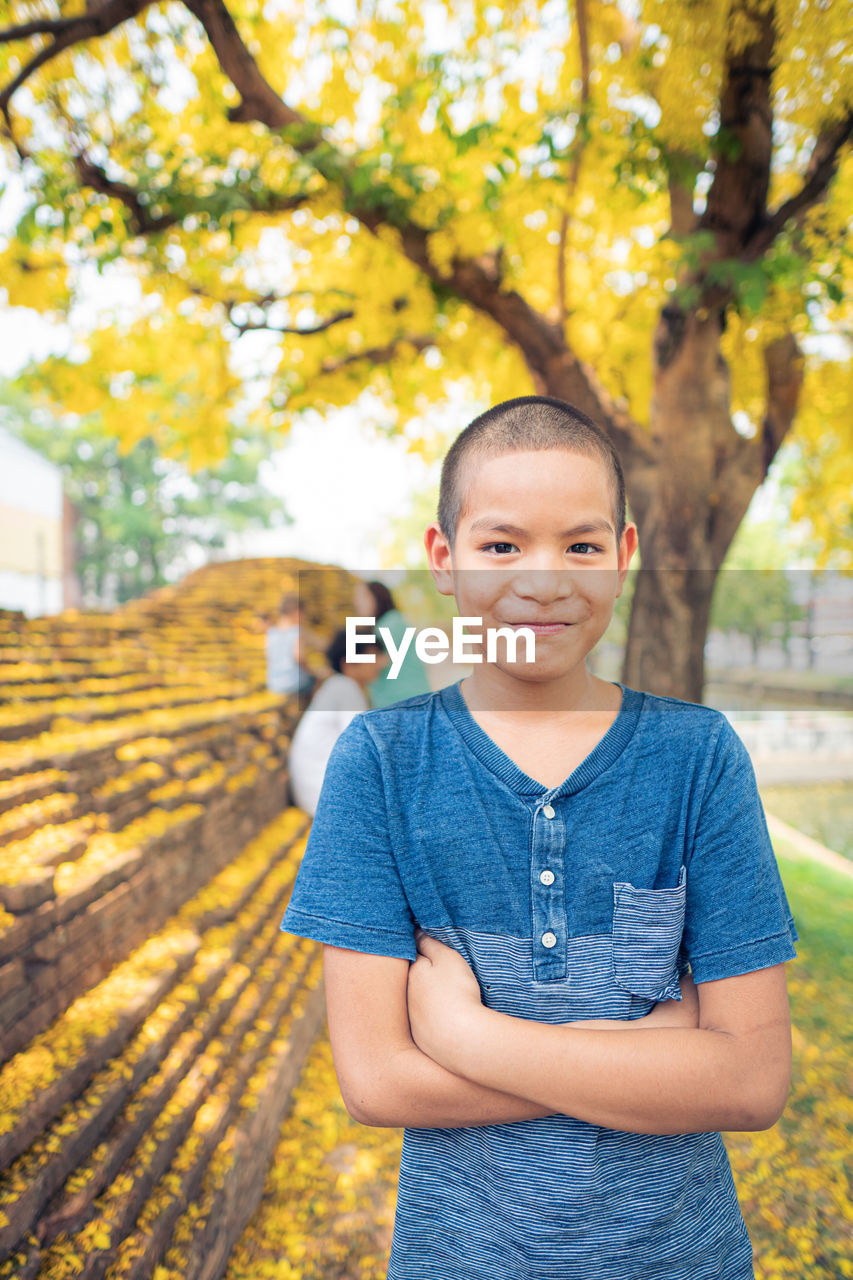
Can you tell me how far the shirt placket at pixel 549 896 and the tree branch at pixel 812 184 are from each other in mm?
3629

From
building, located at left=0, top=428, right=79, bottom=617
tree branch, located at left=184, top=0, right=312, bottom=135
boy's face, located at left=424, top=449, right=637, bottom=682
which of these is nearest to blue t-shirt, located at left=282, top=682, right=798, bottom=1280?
boy's face, located at left=424, top=449, right=637, bottom=682

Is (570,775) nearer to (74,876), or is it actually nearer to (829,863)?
(74,876)

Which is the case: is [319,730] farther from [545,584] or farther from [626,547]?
[545,584]

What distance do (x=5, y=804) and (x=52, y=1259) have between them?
1.09 metres

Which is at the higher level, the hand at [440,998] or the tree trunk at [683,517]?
the tree trunk at [683,517]

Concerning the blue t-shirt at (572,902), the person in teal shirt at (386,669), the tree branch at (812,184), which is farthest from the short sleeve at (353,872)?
the tree branch at (812,184)

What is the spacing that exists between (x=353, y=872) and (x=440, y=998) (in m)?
0.17

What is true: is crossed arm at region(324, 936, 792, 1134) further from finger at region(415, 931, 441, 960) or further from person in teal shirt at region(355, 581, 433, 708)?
person in teal shirt at region(355, 581, 433, 708)

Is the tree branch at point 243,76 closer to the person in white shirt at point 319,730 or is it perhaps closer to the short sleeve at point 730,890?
the person in white shirt at point 319,730

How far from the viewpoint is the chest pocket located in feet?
3.03

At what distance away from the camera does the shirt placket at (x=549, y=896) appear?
92 centimetres

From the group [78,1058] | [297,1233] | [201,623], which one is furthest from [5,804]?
[201,623]

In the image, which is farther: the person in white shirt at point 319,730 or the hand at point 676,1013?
the person in white shirt at point 319,730

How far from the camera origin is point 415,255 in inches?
179
